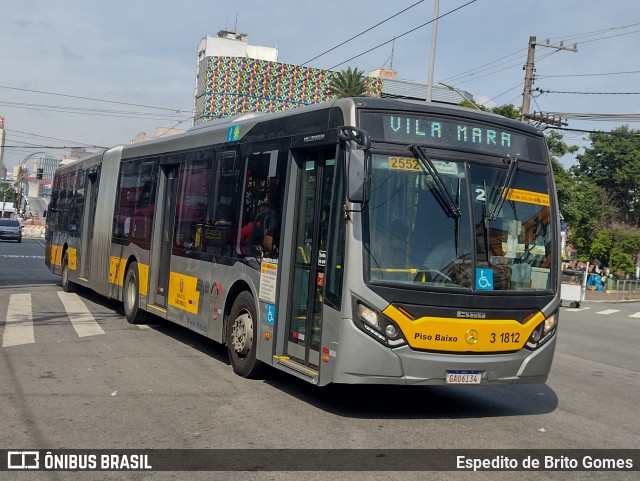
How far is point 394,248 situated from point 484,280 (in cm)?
96

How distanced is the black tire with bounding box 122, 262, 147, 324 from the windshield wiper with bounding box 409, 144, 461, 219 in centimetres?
757

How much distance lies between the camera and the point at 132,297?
47.6 feet

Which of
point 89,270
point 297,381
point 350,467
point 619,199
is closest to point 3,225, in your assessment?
point 89,270

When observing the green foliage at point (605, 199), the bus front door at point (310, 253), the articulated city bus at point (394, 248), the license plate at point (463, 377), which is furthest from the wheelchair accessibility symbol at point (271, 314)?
the green foliage at point (605, 199)

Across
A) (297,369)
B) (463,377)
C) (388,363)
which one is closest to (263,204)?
(297,369)

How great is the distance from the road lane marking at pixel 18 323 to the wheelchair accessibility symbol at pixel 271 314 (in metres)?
4.45

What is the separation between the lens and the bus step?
805cm

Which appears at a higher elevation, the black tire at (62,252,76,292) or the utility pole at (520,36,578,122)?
the utility pole at (520,36,578,122)

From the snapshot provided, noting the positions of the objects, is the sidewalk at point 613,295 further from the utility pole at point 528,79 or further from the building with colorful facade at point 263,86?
the building with colorful facade at point 263,86

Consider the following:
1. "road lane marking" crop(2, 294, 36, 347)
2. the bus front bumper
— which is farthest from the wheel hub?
"road lane marking" crop(2, 294, 36, 347)

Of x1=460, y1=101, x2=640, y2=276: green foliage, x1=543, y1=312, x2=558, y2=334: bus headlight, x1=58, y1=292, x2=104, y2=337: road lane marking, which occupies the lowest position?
x1=58, y1=292, x2=104, y2=337: road lane marking

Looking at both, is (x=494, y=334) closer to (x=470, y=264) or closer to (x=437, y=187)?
(x=470, y=264)

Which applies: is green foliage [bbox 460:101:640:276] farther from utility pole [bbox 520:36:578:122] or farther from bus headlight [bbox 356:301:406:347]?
bus headlight [bbox 356:301:406:347]

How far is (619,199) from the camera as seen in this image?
88.2 metres
